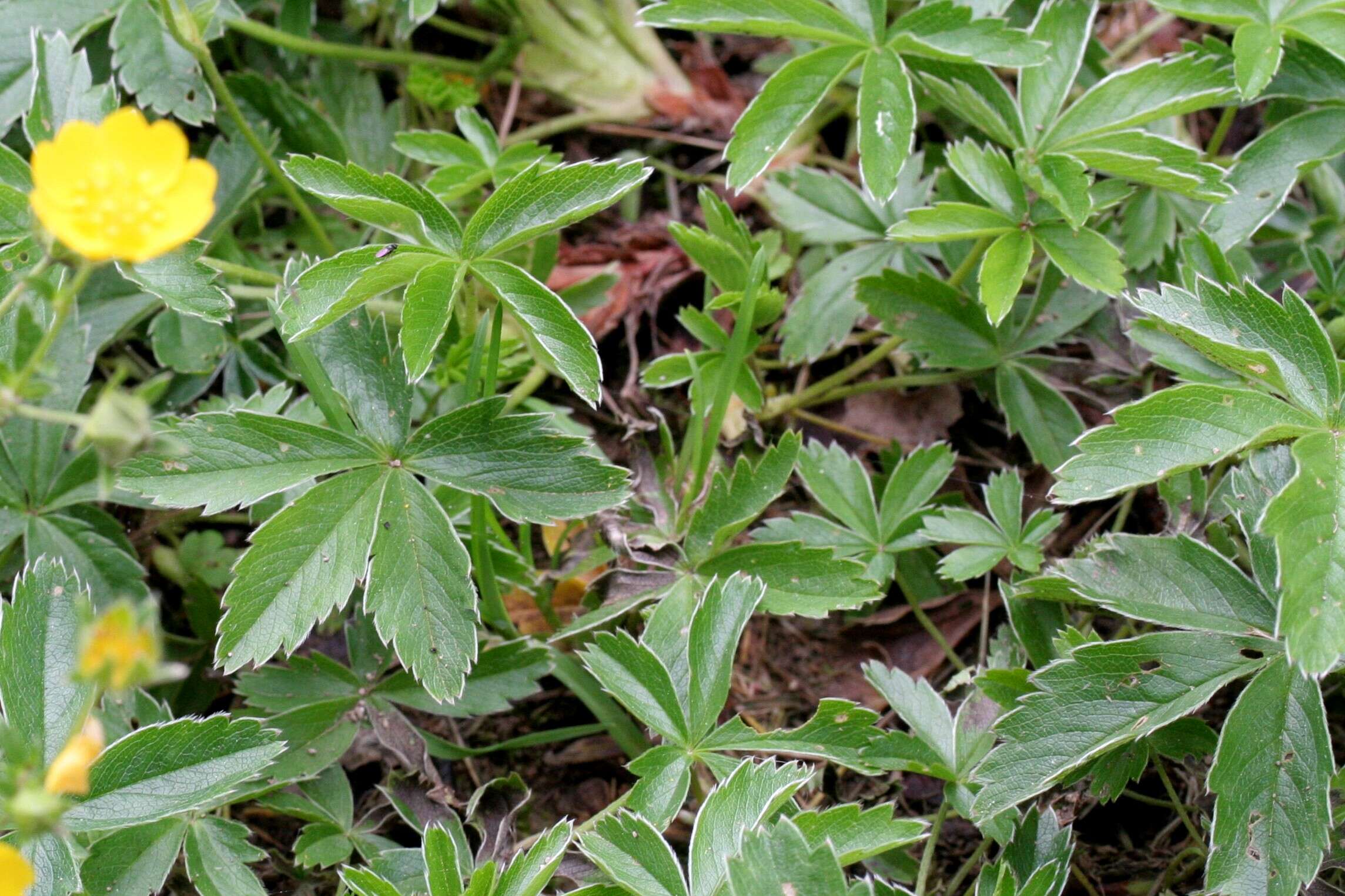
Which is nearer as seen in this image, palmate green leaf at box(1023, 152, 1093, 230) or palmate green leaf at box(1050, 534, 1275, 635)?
palmate green leaf at box(1050, 534, 1275, 635)

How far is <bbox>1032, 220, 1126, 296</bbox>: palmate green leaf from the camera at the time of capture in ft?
6.61

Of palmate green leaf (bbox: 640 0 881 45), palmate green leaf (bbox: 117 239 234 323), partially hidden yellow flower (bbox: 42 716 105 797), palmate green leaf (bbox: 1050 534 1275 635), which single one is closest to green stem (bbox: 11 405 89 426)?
partially hidden yellow flower (bbox: 42 716 105 797)

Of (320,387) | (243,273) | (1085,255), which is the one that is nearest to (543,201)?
(320,387)

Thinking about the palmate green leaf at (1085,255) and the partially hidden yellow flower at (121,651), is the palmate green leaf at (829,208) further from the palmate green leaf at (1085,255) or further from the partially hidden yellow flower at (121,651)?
the partially hidden yellow flower at (121,651)

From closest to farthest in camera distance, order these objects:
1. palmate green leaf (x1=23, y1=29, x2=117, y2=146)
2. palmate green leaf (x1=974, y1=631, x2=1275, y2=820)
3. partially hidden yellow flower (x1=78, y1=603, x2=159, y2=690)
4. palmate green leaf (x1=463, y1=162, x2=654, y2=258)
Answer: partially hidden yellow flower (x1=78, y1=603, x2=159, y2=690), palmate green leaf (x1=974, y1=631, x2=1275, y2=820), palmate green leaf (x1=463, y1=162, x2=654, y2=258), palmate green leaf (x1=23, y1=29, x2=117, y2=146)

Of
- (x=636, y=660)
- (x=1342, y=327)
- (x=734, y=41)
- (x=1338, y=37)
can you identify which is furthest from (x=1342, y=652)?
(x=734, y=41)

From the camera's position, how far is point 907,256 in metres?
2.46

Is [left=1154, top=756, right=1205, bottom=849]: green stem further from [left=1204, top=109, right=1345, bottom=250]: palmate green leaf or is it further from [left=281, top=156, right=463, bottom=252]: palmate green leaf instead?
[left=281, top=156, right=463, bottom=252]: palmate green leaf

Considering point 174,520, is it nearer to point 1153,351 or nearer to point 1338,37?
point 1153,351

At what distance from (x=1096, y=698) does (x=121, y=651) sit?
4.59 feet

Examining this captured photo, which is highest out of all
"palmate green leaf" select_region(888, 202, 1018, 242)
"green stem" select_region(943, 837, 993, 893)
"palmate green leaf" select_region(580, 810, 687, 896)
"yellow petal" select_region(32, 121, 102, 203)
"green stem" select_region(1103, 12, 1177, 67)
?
"yellow petal" select_region(32, 121, 102, 203)

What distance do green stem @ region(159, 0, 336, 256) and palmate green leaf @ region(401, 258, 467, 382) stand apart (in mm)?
474

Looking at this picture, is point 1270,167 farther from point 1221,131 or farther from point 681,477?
point 681,477

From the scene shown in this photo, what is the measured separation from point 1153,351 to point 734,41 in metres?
1.78
